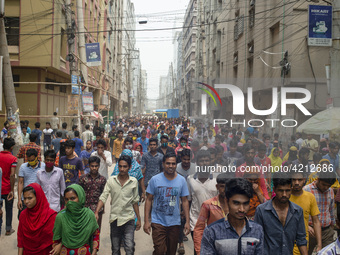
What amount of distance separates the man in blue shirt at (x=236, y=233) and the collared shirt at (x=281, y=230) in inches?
29.4

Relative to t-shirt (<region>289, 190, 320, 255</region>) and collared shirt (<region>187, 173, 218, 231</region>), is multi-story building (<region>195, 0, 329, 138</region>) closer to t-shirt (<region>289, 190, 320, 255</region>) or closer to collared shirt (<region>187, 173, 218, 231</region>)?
collared shirt (<region>187, 173, 218, 231</region>)

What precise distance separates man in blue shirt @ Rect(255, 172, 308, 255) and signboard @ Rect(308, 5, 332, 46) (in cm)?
692

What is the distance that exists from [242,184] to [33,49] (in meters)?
17.5

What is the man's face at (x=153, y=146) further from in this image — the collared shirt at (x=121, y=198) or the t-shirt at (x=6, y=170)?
the t-shirt at (x=6, y=170)

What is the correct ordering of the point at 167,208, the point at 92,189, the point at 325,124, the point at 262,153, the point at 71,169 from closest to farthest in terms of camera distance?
1. the point at 167,208
2. the point at 92,189
3. the point at 71,169
4. the point at 262,153
5. the point at 325,124

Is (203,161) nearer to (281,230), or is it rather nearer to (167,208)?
(167,208)

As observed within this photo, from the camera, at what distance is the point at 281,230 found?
9.61ft

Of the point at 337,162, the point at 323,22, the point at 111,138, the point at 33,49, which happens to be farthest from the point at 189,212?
the point at 33,49

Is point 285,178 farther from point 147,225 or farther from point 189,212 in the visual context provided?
point 147,225

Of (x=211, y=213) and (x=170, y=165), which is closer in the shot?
(x=211, y=213)

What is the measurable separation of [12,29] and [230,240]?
18.8m

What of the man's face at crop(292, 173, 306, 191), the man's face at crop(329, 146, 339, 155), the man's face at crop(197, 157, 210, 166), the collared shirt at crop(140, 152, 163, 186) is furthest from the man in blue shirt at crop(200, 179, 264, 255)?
the man's face at crop(329, 146, 339, 155)

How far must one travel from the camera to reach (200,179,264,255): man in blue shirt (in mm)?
2193

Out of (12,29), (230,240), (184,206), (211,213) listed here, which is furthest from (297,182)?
(12,29)
